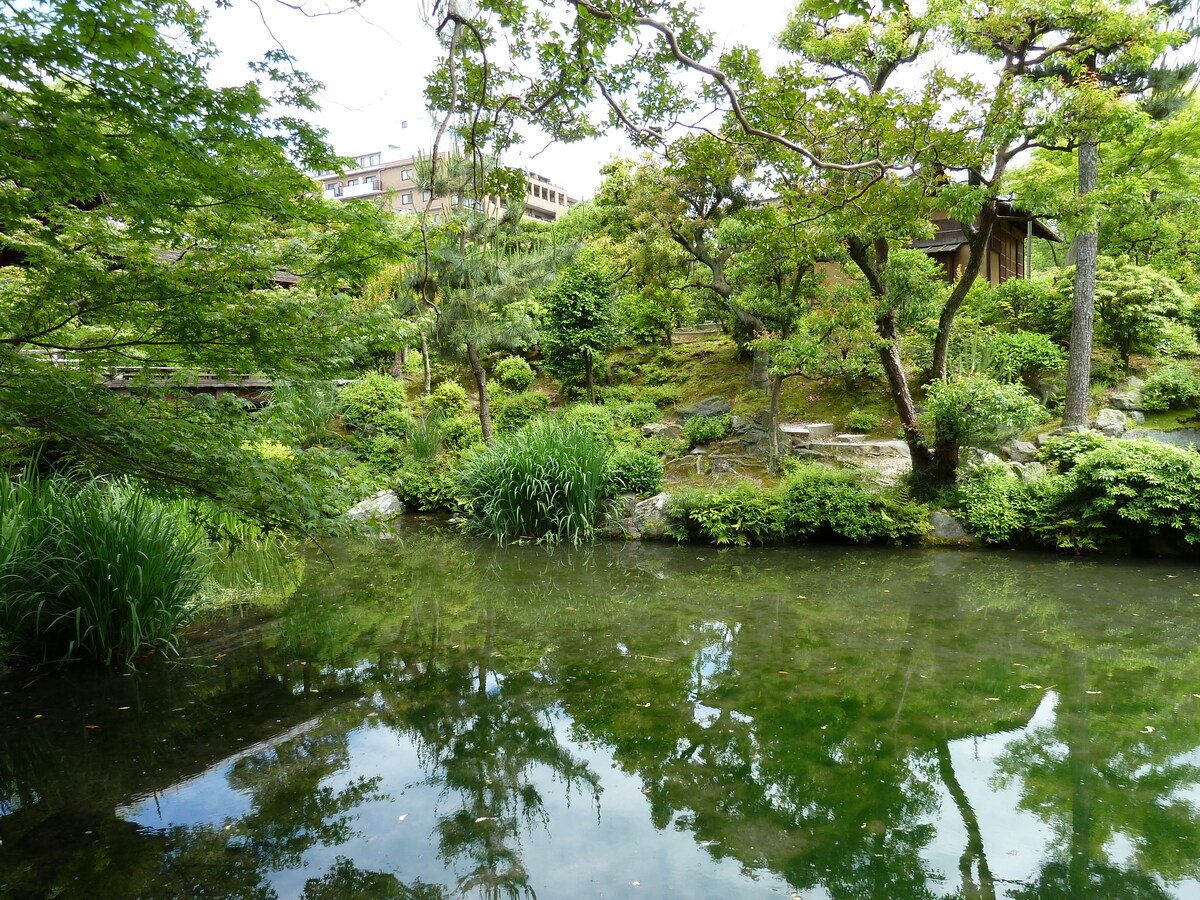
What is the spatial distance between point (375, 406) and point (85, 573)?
9503 millimetres

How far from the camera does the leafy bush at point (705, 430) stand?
12.0 metres

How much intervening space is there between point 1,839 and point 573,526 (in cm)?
716

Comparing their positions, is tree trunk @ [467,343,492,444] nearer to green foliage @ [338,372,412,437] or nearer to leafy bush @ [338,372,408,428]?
green foliage @ [338,372,412,437]

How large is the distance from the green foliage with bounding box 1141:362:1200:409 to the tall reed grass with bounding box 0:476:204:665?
12.7 m

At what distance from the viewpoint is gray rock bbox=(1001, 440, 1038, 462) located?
9758 mm

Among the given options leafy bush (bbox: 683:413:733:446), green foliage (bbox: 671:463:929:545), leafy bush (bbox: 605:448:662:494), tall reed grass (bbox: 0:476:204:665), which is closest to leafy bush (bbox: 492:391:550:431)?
leafy bush (bbox: 683:413:733:446)

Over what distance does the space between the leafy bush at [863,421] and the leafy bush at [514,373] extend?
6752mm

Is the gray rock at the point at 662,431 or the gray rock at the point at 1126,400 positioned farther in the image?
the gray rock at the point at 662,431

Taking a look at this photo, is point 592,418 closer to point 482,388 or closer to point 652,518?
point 482,388

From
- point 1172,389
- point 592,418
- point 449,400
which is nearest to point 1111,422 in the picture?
point 1172,389

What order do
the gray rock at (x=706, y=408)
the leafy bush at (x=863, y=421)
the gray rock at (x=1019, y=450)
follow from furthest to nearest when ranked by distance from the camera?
1. the gray rock at (x=706, y=408)
2. the leafy bush at (x=863, y=421)
3. the gray rock at (x=1019, y=450)

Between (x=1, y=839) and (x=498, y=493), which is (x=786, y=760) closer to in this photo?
(x=1, y=839)

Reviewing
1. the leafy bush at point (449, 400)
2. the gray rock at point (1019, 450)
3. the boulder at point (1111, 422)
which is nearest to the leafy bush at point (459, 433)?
the leafy bush at point (449, 400)

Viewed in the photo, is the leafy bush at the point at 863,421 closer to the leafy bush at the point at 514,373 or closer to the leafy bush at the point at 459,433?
the leafy bush at the point at 459,433
